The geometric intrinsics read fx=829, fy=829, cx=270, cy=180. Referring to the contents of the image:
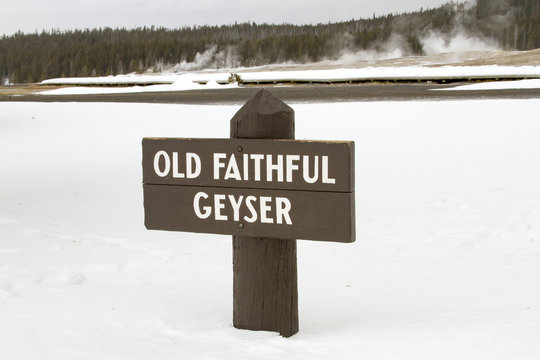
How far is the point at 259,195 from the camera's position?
411 cm

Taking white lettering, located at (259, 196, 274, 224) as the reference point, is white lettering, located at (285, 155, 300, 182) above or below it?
above

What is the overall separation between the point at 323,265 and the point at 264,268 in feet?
7.10

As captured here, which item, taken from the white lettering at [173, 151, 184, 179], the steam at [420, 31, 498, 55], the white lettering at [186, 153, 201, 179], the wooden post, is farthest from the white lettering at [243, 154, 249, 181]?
the steam at [420, 31, 498, 55]

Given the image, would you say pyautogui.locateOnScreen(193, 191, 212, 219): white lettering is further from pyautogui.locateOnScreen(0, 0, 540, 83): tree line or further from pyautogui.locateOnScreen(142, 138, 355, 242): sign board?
pyautogui.locateOnScreen(0, 0, 540, 83): tree line

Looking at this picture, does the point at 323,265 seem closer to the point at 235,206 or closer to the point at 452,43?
the point at 235,206

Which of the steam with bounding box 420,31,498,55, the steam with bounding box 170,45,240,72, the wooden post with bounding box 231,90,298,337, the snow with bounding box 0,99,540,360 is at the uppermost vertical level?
the steam with bounding box 420,31,498,55

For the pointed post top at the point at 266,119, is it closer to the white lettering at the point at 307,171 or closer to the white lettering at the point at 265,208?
the white lettering at the point at 307,171

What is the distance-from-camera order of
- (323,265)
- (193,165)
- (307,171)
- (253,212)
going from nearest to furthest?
(307,171), (253,212), (193,165), (323,265)

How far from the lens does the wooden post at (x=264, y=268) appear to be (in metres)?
4.18

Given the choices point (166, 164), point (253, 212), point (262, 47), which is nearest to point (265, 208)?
point (253, 212)

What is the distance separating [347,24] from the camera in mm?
137125

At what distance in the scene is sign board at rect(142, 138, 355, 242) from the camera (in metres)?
4.01

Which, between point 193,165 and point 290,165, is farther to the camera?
point 193,165

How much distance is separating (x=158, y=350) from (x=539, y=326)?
80.1 inches
